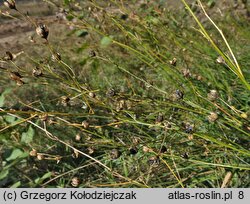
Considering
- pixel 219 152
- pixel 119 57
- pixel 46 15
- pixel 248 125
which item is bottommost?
pixel 219 152

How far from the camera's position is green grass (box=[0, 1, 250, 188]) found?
1.47m

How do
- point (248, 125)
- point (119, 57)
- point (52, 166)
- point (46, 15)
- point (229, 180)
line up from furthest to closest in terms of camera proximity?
point (46, 15)
point (119, 57)
point (52, 166)
point (229, 180)
point (248, 125)

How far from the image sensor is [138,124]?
2105mm

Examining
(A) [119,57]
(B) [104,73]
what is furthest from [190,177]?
(A) [119,57]

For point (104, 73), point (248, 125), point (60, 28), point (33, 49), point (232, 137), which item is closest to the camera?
point (248, 125)

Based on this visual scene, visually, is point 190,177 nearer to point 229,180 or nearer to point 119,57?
point 229,180

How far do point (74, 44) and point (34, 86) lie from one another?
2.69 feet

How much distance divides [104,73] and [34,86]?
0.46 m

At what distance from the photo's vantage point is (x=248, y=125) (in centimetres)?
140

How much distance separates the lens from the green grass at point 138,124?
1.47 meters

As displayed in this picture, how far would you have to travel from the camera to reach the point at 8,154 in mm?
1777

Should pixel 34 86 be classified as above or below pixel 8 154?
above

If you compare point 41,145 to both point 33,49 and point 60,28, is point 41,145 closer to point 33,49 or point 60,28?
point 33,49

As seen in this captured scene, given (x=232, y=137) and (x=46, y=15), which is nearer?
(x=232, y=137)
